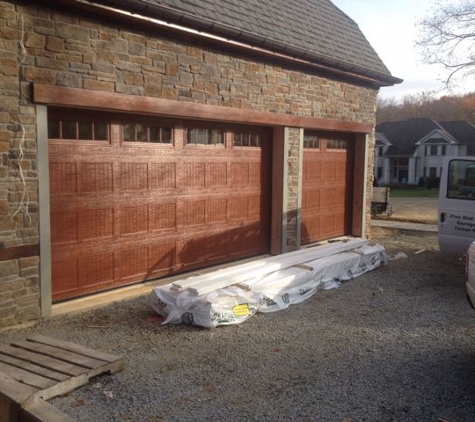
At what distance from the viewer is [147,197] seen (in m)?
7.59

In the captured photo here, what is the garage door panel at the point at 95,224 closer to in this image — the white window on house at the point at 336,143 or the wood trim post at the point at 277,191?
the wood trim post at the point at 277,191

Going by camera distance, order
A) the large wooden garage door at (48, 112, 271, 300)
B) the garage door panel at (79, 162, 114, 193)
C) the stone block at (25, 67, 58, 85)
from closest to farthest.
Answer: the stone block at (25, 67, 58, 85), the large wooden garage door at (48, 112, 271, 300), the garage door panel at (79, 162, 114, 193)

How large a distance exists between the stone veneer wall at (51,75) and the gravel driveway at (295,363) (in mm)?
1026

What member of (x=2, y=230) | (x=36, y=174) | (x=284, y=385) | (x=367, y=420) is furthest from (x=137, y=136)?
(x=367, y=420)

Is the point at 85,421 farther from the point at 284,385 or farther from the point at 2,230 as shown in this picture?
the point at 2,230

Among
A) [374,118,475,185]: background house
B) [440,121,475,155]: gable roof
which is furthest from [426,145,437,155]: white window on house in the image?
[440,121,475,155]: gable roof

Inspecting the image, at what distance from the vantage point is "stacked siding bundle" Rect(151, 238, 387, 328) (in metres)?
6.04

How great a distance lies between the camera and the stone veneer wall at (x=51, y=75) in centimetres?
571

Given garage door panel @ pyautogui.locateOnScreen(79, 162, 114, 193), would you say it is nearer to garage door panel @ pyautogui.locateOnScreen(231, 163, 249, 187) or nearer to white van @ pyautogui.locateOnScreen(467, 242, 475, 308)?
garage door panel @ pyautogui.locateOnScreen(231, 163, 249, 187)

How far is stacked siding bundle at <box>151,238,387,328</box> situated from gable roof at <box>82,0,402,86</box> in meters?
3.72

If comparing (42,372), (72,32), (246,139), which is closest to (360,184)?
(246,139)

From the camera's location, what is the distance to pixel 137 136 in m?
7.39

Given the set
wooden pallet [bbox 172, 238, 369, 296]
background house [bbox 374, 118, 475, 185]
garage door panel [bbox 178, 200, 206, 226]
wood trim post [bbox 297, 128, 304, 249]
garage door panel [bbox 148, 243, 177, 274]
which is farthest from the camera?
background house [bbox 374, 118, 475, 185]

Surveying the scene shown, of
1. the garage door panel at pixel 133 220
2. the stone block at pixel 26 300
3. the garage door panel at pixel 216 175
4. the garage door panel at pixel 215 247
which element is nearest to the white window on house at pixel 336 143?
the garage door panel at pixel 216 175
